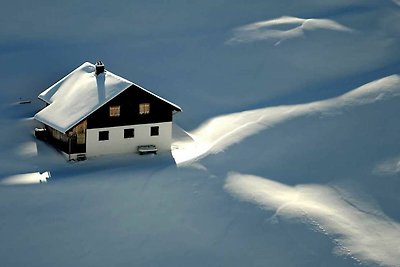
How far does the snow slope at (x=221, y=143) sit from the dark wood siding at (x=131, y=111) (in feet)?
6.87

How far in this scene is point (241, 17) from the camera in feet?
243

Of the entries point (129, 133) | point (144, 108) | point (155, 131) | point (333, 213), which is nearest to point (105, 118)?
point (129, 133)

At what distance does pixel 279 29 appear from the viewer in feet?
233

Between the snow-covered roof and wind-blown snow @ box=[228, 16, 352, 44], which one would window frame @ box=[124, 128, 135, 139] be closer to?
the snow-covered roof

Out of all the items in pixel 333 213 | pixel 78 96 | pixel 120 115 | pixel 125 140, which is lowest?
pixel 333 213

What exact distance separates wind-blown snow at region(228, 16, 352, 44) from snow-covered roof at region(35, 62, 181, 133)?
1826 centimetres

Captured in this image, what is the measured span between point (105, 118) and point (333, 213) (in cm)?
1391

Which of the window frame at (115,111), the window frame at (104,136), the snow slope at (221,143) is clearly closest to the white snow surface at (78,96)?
the window frame at (115,111)

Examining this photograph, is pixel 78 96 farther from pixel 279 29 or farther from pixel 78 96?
pixel 279 29

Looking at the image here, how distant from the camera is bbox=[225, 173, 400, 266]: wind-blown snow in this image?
154ft

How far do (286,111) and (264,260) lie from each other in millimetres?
15057

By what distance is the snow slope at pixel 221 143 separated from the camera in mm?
46750

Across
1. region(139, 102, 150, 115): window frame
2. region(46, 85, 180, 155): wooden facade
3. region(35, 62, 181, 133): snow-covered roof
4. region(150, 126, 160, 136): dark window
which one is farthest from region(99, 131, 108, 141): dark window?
region(150, 126, 160, 136): dark window

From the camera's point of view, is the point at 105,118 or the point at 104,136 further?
the point at 104,136
